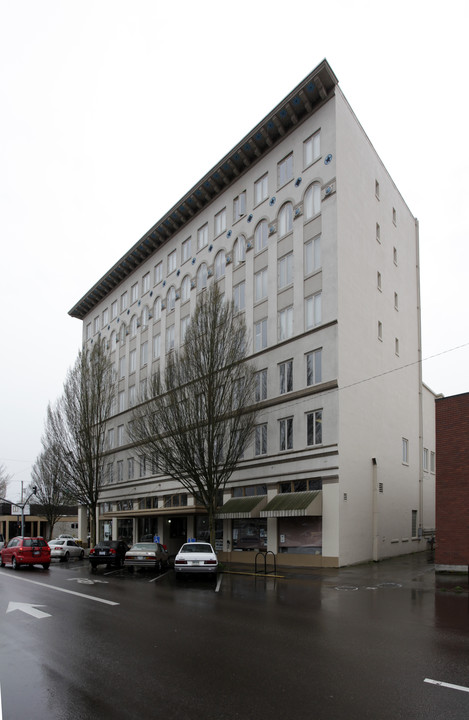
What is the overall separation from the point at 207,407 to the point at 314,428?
→ 5.14 meters

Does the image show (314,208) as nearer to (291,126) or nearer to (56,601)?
(291,126)

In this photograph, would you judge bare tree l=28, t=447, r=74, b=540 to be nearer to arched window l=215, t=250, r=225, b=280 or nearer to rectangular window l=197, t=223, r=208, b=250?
rectangular window l=197, t=223, r=208, b=250

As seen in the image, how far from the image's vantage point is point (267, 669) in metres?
8.05

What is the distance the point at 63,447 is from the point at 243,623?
35803 mm

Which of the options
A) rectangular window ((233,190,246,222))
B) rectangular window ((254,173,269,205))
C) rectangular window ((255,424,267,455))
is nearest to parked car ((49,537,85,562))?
rectangular window ((255,424,267,455))

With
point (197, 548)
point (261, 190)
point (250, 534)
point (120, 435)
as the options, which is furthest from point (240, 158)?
point (120, 435)

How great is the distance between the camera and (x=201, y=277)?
127ft

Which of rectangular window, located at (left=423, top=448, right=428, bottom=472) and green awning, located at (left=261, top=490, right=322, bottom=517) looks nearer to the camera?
green awning, located at (left=261, top=490, right=322, bottom=517)

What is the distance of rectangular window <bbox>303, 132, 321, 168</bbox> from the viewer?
30.3m

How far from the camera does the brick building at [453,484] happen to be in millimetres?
21766

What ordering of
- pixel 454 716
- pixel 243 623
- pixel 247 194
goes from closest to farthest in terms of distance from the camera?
pixel 454 716 → pixel 243 623 → pixel 247 194

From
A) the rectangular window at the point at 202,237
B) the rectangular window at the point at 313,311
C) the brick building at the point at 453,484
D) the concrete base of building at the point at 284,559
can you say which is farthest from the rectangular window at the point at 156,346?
the brick building at the point at 453,484

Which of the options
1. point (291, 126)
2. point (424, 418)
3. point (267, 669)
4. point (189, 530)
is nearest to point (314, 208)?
point (291, 126)

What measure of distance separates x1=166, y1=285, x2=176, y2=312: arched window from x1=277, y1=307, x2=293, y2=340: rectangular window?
13.0 meters
